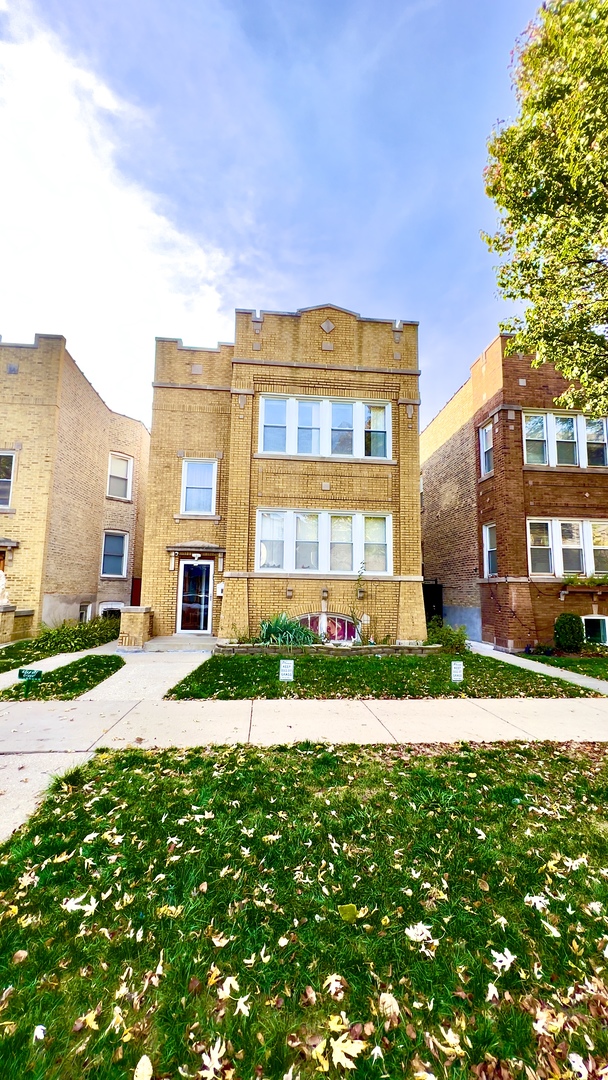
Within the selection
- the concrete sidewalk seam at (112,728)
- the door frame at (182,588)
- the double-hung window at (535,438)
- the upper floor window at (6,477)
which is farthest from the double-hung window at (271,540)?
the double-hung window at (535,438)

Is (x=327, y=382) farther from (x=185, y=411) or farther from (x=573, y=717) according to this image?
(x=573, y=717)

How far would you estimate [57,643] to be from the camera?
1020 cm

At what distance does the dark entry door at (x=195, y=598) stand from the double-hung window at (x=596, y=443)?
1154cm

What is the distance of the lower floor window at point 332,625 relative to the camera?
11.5m

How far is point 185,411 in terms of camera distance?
12.7 meters

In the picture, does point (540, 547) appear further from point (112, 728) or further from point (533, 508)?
point (112, 728)

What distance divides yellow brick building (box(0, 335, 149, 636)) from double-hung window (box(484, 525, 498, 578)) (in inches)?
509

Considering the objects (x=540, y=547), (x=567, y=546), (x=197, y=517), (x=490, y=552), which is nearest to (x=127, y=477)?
(x=197, y=517)

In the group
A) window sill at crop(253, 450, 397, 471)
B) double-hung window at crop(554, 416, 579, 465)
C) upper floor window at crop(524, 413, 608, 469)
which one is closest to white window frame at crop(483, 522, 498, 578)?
upper floor window at crop(524, 413, 608, 469)

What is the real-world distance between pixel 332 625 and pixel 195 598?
3.98 m

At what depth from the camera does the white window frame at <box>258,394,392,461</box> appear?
12.0 meters

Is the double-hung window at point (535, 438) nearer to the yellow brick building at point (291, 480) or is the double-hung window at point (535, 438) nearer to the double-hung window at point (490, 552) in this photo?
the double-hung window at point (490, 552)

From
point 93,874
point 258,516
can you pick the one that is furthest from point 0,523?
point 93,874

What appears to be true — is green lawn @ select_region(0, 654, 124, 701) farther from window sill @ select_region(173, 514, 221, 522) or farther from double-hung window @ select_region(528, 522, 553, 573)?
double-hung window @ select_region(528, 522, 553, 573)
